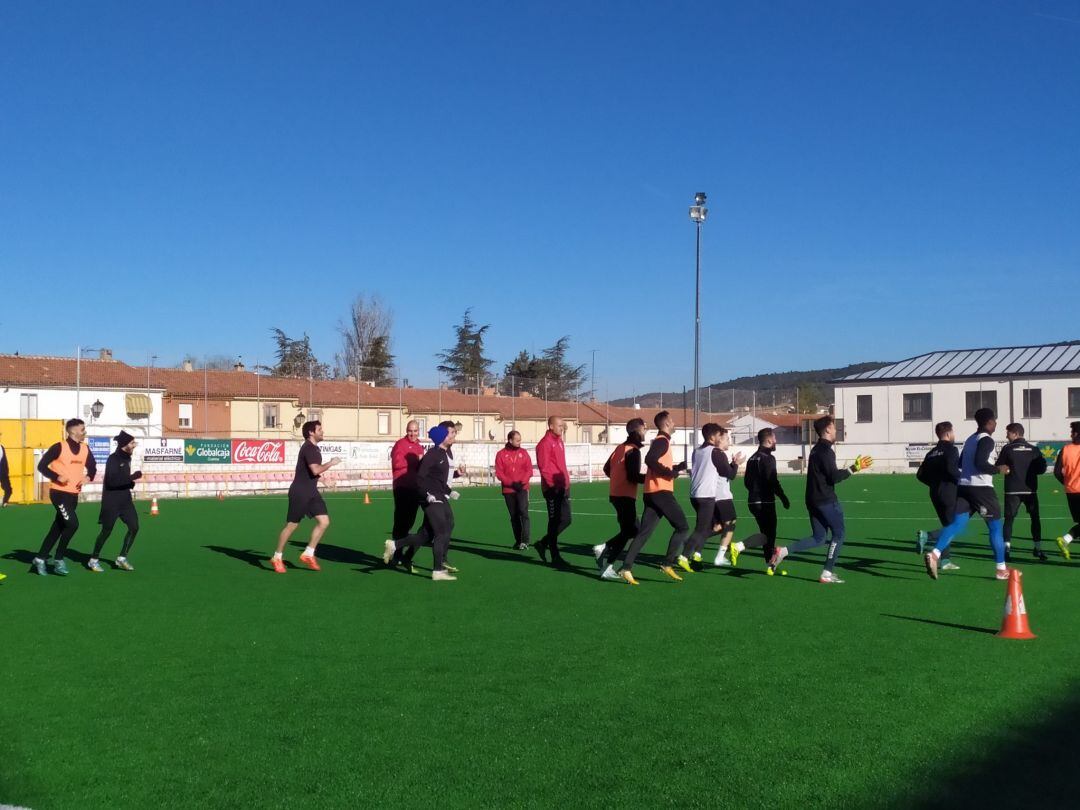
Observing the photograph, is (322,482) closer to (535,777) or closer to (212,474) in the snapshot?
(212,474)

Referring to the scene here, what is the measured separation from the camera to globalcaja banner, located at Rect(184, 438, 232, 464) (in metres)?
36.0

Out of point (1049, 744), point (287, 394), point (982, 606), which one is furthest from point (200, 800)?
point (287, 394)

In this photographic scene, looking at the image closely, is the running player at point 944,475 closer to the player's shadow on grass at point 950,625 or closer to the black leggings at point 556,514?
the player's shadow on grass at point 950,625

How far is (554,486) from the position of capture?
50.2ft

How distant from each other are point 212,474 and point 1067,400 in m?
47.1

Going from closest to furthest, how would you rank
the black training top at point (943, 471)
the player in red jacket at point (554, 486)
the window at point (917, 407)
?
the black training top at point (943, 471) < the player in red jacket at point (554, 486) < the window at point (917, 407)

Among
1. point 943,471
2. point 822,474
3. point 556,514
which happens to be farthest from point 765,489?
point 556,514

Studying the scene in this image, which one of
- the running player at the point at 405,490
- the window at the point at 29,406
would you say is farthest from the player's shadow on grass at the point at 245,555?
the window at the point at 29,406

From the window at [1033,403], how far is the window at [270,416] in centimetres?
4153

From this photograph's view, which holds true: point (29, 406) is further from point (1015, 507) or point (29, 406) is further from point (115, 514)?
point (1015, 507)

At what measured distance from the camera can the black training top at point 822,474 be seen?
12.2 meters

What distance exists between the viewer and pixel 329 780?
5.15 meters

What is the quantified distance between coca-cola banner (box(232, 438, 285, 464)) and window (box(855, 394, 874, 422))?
137 feet

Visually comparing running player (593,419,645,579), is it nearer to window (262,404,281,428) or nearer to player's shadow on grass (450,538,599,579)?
player's shadow on grass (450,538,599,579)
